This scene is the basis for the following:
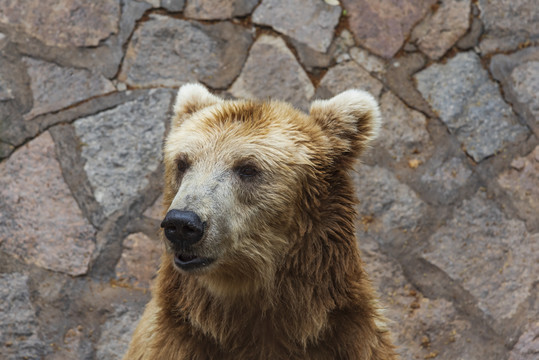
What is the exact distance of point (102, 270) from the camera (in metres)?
4.34

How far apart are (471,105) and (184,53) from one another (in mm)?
1950

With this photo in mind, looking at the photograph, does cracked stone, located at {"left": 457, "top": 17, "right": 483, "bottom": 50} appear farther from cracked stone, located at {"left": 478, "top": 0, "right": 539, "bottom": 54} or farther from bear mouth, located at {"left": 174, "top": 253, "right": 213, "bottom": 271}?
bear mouth, located at {"left": 174, "top": 253, "right": 213, "bottom": 271}

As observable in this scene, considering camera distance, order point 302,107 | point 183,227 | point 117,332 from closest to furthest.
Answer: point 183,227, point 117,332, point 302,107

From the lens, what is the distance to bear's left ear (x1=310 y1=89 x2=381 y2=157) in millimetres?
3201

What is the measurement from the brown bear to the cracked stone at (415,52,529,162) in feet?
5.12

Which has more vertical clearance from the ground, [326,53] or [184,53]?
[326,53]

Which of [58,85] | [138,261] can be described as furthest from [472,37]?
[58,85]

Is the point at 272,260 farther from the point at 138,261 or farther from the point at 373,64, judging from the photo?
the point at 373,64

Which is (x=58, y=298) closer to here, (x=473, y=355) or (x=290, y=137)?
(x=290, y=137)

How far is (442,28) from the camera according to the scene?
4633mm

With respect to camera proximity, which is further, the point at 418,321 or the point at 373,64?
the point at 373,64

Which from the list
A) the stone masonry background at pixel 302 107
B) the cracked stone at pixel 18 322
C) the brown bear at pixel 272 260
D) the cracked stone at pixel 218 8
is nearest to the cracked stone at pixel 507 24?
the stone masonry background at pixel 302 107

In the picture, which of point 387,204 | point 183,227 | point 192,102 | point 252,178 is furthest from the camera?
point 387,204

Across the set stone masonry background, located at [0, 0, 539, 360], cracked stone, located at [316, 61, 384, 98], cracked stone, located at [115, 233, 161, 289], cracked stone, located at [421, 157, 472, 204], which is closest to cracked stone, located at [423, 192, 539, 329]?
stone masonry background, located at [0, 0, 539, 360]
